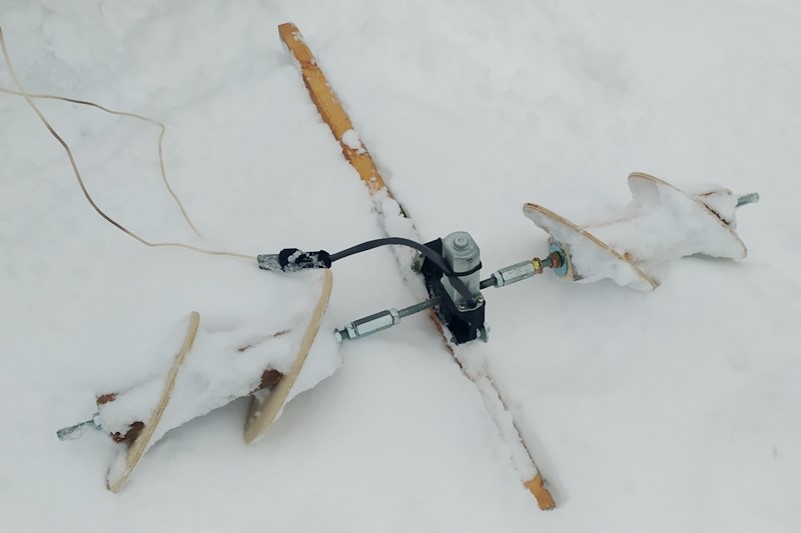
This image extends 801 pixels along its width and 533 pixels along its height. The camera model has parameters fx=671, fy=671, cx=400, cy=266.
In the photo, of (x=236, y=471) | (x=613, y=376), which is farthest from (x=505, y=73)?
(x=236, y=471)

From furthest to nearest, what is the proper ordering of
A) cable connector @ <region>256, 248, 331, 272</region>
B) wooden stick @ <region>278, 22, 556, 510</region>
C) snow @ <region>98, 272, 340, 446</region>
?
1. wooden stick @ <region>278, 22, 556, 510</region>
2. cable connector @ <region>256, 248, 331, 272</region>
3. snow @ <region>98, 272, 340, 446</region>

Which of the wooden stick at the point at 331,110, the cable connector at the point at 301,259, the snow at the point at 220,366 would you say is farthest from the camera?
the wooden stick at the point at 331,110

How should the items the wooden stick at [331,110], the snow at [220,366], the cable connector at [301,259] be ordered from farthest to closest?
1. the wooden stick at [331,110]
2. the cable connector at [301,259]
3. the snow at [220,366]

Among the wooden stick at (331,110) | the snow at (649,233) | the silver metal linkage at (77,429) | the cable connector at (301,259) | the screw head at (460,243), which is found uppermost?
the wooden stick at (331,110)

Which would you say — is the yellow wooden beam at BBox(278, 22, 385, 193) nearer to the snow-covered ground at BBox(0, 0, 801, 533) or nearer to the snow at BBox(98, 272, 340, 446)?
the snow-covered ground at BBox(0, 0, 801, 533)

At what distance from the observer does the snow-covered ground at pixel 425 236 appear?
40.2 inches

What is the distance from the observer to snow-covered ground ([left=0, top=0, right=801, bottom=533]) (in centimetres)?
102

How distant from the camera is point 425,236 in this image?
1.27 meters

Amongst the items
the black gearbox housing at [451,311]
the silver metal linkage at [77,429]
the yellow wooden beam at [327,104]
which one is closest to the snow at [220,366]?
the silver metal linkage at [77,429]

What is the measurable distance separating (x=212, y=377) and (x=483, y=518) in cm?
45

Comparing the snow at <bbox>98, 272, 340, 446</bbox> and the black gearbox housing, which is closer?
the snow at <bbox>98, 272, 340, 446</bbox>

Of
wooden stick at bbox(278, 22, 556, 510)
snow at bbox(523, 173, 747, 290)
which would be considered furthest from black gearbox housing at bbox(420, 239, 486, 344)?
snow at bbox(523, 173, 747, 290)

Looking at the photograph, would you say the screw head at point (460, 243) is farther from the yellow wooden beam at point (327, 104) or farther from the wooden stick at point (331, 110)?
the yellow wooden beam at point (327, 104)

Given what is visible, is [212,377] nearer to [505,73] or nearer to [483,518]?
[483,518]
